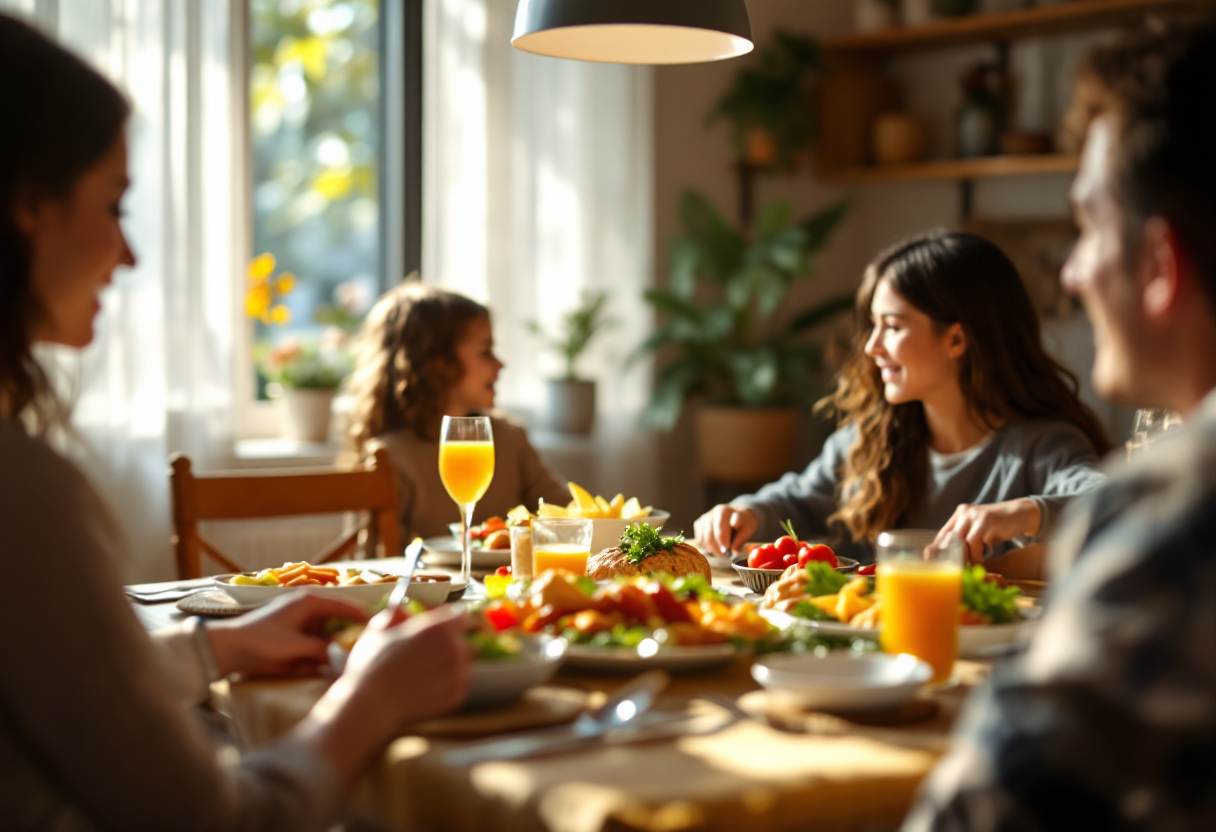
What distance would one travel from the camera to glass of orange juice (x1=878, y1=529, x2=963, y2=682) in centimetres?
129

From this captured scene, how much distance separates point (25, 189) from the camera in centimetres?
107

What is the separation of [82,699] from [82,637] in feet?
0.15

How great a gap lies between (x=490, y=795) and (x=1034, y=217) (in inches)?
171

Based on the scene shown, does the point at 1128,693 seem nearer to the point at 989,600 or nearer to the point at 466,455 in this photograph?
the point at 989,600

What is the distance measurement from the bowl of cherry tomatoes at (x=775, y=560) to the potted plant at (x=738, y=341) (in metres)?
2.58

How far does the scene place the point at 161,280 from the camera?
3.42 meters

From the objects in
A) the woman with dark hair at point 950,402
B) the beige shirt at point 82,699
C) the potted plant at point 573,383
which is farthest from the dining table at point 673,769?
the potted plant at point 573,383

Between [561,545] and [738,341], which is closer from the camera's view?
[561,545]

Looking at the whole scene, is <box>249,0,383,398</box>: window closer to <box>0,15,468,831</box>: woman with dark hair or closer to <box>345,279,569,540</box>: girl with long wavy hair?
<box>345,279,569,540</box>: girl with long wavy hair

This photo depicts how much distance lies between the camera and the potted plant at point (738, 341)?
448 centimetres

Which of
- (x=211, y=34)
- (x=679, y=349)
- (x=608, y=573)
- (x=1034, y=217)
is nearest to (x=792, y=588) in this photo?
(x=608, y=573)

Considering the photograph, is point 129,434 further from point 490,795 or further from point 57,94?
point 490,795

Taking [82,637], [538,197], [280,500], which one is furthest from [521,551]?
[538,197]

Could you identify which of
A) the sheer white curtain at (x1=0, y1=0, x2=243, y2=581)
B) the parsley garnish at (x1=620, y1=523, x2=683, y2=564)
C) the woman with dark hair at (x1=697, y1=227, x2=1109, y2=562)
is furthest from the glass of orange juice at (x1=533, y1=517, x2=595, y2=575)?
the sheer white curtain at (x1=0, y1=0, x2=243, y2=581)
